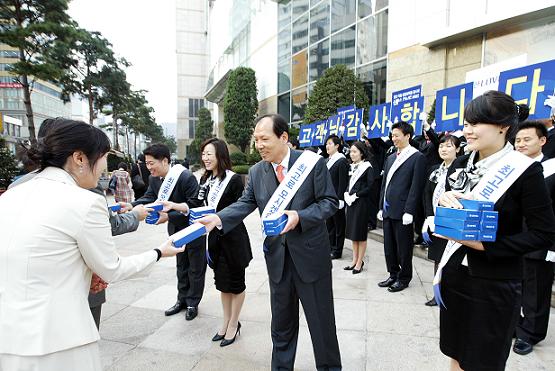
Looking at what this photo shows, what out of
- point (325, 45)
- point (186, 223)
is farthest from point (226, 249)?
point (325, 45)

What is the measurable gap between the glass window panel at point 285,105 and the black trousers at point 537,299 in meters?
16.6

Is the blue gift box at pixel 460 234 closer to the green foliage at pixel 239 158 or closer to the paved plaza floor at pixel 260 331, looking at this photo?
the paved plaza floor at pixel 260 331

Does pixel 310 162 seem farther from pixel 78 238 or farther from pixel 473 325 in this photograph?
pixel 78 238

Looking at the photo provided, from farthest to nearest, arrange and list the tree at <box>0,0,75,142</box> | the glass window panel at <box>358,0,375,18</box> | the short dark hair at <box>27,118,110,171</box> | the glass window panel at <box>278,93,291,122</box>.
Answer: the glass window panel at <box>278,93,291,122</box> < the glass window panel at <box>358,0,375,18</box> < the tree at <box>0,0,75,142</box> < the short dark hair at <box>27,118,110,171</box>

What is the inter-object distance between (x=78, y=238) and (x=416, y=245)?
18.1ft

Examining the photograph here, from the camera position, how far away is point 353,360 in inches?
111

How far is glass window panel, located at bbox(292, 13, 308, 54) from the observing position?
1692 cm

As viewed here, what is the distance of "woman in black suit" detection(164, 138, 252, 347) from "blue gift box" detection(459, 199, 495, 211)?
6.63ft

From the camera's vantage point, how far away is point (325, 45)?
15.4 m

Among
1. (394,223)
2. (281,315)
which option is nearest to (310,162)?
(281,315)

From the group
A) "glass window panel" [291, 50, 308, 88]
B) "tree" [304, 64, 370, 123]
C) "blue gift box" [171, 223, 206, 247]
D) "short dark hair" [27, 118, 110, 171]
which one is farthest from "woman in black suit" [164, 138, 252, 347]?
"glass window panel" [291, 50, 308, 88]

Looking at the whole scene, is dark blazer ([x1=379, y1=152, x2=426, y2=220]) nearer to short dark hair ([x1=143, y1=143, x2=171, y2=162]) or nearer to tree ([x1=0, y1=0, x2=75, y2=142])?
short dark hair ([x1=143, y1=143, x2=171, y2=162])

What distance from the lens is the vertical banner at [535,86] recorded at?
12.5 ft

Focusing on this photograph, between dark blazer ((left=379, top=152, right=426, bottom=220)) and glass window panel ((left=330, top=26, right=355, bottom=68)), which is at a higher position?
glass window panel ((left=330, top=26, right=355, bottom=68))
